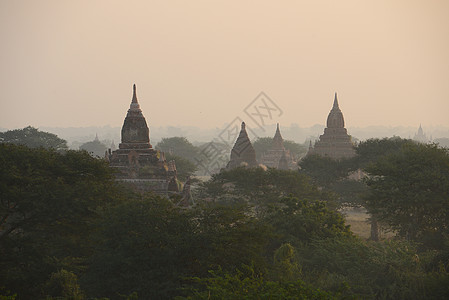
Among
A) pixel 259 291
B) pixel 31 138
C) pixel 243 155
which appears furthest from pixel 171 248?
pixel 31 138

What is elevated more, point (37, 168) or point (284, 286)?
point (37, 168)

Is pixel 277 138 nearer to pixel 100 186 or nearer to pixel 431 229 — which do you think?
pixel 431 229

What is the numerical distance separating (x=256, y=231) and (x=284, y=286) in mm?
4907

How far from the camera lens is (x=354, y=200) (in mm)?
45500

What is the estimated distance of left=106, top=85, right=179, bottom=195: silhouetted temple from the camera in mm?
35750

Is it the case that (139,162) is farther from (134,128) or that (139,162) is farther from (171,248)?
(171,248)

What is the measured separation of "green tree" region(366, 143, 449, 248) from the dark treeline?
0.46 feet

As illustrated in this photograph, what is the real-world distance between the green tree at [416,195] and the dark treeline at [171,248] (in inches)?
5.5

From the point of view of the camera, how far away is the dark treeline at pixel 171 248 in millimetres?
16703

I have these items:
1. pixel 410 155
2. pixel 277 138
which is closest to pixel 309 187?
pixel 410 155

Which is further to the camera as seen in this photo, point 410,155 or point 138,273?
point 410,155

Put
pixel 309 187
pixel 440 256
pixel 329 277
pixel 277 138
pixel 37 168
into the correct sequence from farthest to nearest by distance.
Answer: pixel 277 138, pixel 309 187, pixel 37 168, pixel 440 256, pixel 329 277

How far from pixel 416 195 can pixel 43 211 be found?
1996 cm

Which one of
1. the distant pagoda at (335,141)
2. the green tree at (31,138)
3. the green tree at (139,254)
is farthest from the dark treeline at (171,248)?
the green tree at (31,138)
